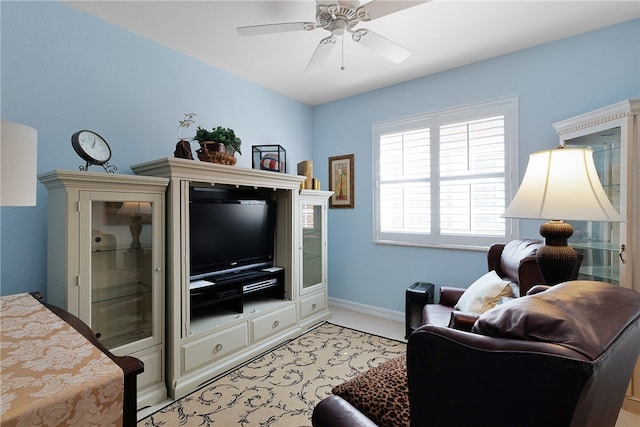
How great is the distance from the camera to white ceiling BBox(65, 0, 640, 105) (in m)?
2.15

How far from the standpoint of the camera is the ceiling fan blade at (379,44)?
1876 millimetres

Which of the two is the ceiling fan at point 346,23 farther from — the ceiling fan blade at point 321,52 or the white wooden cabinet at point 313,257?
the white wooden cabinet at point 313,257

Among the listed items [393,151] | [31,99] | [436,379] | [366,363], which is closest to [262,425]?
[366,363]

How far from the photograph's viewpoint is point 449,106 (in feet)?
10.4

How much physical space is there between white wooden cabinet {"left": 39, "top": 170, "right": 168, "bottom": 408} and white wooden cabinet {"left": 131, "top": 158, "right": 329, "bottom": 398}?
9cm

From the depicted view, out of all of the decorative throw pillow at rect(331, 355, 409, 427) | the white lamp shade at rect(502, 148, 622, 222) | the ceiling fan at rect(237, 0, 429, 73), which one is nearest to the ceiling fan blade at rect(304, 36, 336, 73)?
the ceiling fan at rect(237, 0, 429, 73)

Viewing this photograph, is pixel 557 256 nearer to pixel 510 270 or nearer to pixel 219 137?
pixel 510 270

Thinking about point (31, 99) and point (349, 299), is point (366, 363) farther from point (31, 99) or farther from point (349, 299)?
point (31, 99)

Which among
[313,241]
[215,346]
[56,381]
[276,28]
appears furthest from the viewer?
[313,241]

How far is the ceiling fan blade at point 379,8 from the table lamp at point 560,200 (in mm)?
1057

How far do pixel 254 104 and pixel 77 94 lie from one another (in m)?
1.67

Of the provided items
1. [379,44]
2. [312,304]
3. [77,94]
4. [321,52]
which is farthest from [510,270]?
[77,94]

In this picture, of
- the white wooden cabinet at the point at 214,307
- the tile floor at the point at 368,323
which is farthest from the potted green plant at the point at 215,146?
the tile floor at the point at 368,323

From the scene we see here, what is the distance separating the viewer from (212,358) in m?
2.38
